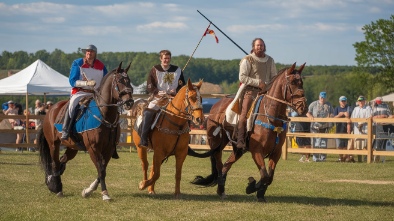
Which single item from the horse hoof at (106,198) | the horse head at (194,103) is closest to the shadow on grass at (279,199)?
the horse hoof at (106,198)

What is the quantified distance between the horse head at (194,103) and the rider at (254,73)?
995mm

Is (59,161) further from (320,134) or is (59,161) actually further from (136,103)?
(320,134)

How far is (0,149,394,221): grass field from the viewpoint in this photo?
11250 millimetres

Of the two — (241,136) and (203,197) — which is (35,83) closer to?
(203,197)

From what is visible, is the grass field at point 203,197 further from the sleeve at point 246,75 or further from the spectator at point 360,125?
the spectator at point 360,125

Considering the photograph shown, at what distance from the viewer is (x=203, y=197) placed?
13.7m

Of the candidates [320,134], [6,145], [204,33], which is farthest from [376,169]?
[6,145]

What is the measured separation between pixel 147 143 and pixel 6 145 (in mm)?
12355

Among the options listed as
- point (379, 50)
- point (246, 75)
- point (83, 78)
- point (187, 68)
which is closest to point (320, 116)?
point (246, 75)

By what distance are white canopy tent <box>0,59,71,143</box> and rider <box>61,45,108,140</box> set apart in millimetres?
16931

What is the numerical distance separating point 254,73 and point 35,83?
59.7 ft

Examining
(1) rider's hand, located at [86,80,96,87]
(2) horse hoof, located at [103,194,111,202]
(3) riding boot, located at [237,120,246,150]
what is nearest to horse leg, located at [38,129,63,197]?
(2) horse hoof, located at [103,194,111,202]

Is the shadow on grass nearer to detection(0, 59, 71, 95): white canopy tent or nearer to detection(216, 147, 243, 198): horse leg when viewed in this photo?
detection(216, 147, 243, 198): horse leg

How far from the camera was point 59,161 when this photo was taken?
14.2 meters
